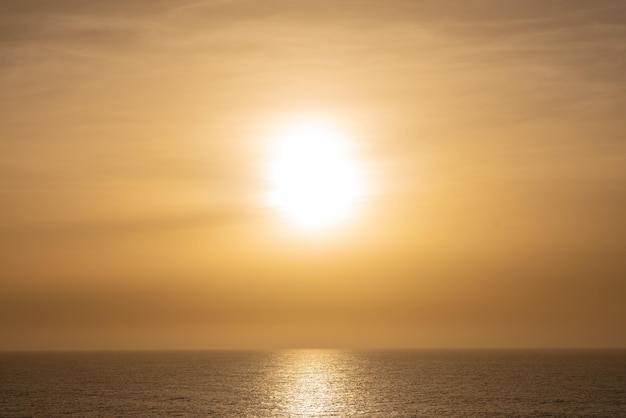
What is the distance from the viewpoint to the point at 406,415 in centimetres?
11731

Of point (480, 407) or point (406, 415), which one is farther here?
point (480, 407)

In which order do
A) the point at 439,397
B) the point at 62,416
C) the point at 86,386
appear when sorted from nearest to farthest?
the point at 62,416, the point at 439,397, the point at 86,386

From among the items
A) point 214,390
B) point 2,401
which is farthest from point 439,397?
point 2,401

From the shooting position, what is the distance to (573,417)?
379 feet

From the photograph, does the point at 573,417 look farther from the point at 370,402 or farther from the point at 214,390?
the point at 214,390

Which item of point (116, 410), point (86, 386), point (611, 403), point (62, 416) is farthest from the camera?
point (86, 386)

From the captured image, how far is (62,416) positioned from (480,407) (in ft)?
224

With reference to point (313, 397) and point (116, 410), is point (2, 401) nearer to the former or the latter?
point (116, 410)

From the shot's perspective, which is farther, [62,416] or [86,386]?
[86,386]

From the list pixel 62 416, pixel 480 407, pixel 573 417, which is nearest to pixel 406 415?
pixel 480 407

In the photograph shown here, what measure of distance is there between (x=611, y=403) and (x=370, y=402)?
4329cm

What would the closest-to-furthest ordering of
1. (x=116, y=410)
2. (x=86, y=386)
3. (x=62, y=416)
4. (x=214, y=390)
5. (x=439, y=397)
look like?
(x=62, y=416), (x=116, y=410), (x=439, y=397), (x=214, y=390), (x=86, y=386)

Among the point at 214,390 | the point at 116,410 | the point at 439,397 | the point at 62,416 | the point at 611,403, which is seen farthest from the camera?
the point at 214,390

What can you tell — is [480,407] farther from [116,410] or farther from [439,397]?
[116,410]
